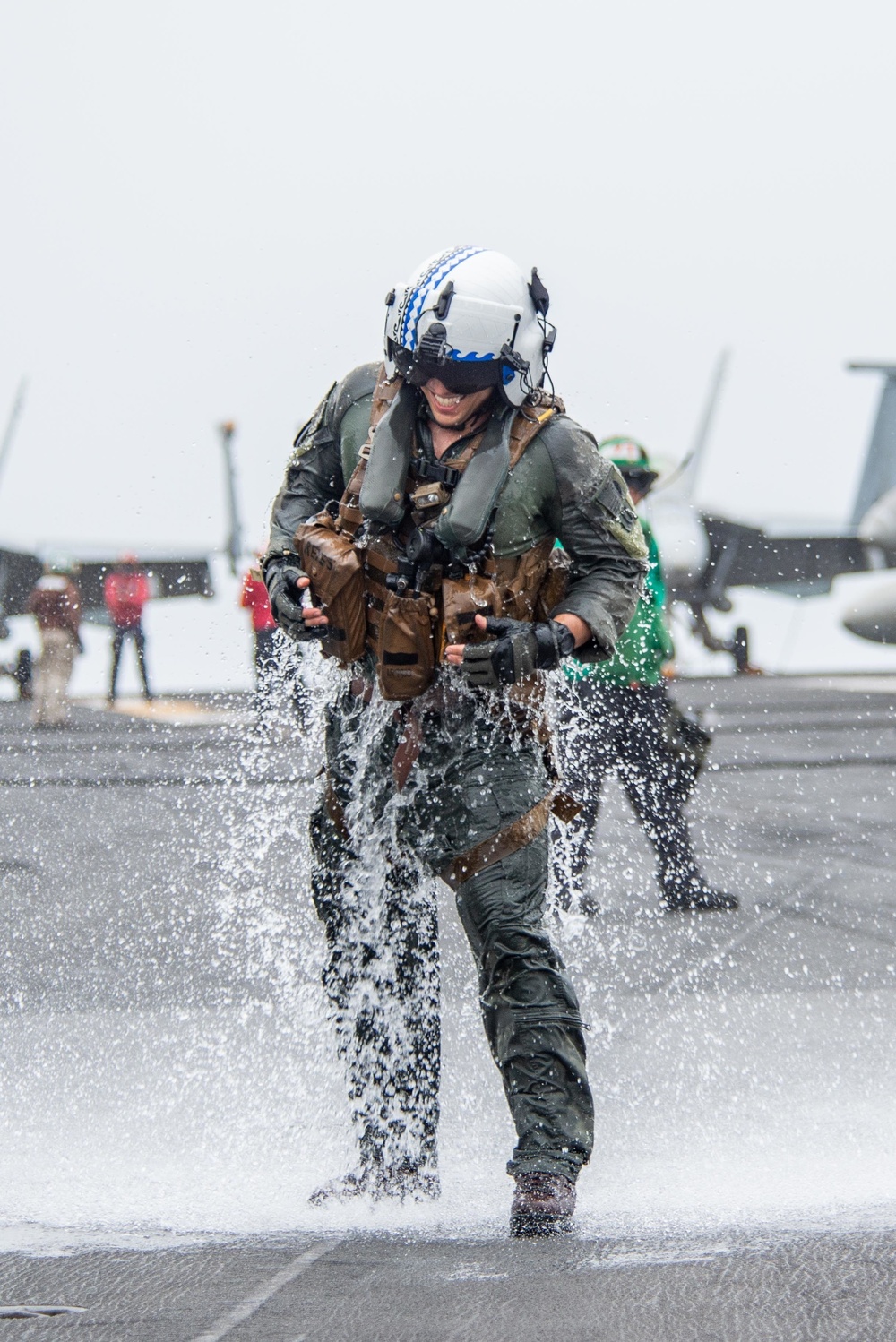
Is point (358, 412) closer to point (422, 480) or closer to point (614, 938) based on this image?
point (422, 480)

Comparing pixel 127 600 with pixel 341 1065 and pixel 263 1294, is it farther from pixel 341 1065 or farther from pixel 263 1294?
pixel 263 1294

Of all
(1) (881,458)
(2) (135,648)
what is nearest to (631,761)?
(2) (135,648)

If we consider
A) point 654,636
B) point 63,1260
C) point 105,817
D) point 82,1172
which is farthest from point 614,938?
point 105,817

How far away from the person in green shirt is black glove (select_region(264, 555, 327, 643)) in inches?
107

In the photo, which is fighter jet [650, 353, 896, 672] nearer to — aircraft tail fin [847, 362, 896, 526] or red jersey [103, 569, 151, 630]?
aircraft tail fin [847, 362, 896, 526]

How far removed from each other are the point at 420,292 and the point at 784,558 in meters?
41.7

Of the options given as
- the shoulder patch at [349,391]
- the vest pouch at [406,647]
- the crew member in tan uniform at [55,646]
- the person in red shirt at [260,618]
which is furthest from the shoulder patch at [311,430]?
the crew member in tan uniform at [55,646]

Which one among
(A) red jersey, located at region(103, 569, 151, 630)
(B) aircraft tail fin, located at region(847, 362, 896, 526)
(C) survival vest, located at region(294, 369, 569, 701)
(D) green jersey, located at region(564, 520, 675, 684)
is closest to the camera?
(C) survival vest, located at region(294, 369, 569, 701)

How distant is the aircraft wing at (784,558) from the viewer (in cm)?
4097

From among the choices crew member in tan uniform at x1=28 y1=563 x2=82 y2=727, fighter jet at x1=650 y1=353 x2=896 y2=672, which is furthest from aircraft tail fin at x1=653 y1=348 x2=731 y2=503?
crew member in tan uniform at x1=28 y1=563 x2=82 y2=727

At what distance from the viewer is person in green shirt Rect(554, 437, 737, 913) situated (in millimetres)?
5977

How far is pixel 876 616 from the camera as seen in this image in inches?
1324

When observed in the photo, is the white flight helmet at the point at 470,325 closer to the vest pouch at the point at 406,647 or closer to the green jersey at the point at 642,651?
the vest pouch at the point at 406,647

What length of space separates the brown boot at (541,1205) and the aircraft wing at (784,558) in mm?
36151
